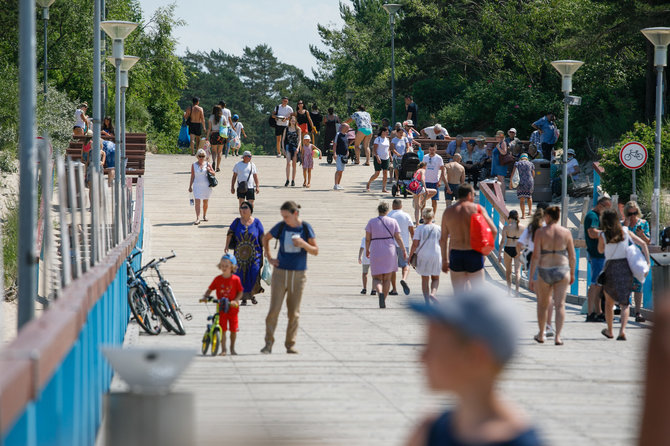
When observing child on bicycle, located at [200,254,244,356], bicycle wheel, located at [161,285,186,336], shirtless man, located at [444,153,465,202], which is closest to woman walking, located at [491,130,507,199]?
shirtless man, located at [444,153,465,202]

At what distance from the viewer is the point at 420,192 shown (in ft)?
79.8

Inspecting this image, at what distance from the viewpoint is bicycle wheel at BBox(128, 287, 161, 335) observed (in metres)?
13.1

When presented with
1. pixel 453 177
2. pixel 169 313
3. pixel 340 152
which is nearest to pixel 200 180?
pixel 453 177

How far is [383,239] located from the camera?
16031mm

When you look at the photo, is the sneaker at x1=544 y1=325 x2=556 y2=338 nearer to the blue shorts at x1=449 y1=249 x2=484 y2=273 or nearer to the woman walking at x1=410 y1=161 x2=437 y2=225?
the blue shorts at x1=449 y1=249 x2=484 y2=273

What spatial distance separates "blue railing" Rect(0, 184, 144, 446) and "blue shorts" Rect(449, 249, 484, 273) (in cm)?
398

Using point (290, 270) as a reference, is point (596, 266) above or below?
below

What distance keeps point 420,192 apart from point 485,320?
2179 centimetres

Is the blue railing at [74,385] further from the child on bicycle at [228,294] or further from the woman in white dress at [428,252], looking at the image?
the woman in white dress at [428,252]

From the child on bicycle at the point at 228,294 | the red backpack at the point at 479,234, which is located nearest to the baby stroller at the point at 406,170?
the red backpack at the point at 479,234

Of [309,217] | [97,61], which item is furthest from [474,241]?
[309,217]

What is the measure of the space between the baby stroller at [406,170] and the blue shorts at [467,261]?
15.9m

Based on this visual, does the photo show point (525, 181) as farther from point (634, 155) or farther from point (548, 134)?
point (548, 134)

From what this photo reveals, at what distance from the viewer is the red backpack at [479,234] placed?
11.9m
